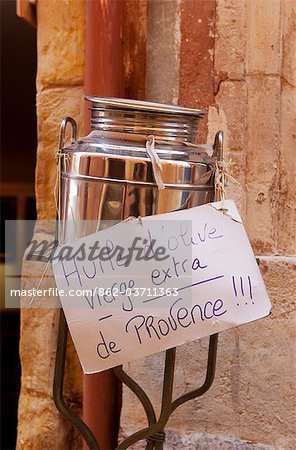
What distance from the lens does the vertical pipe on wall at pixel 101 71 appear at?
1.65 m

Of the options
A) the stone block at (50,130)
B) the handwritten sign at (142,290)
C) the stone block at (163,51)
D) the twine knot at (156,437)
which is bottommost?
the twine knot at (156,437)

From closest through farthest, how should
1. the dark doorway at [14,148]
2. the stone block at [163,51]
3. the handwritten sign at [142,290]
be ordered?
1. the handwritten sign at [142,290]
2. the stone block at [163,51]
3. the dark doorway at [14,148]

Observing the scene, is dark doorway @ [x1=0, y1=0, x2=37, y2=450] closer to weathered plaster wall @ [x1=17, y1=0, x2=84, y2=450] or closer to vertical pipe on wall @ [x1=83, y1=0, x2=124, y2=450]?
weathered plaster wall @ [x1=17, y1=0, x2=84, y2=450]

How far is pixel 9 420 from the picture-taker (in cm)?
383

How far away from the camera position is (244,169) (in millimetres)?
1636

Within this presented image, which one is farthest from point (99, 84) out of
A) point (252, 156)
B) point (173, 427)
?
point (173, 427)

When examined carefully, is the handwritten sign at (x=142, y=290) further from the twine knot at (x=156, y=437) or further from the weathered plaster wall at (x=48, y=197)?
the weathered plaster wall at (x=48, y=197)

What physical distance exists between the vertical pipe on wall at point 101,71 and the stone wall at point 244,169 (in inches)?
2.3

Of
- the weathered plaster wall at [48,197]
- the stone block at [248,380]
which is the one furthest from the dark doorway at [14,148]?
the stone block at [248,380]

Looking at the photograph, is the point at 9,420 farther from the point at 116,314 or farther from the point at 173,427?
the point at 116,314

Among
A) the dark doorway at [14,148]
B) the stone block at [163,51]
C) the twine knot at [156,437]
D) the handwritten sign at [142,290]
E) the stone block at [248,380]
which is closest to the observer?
the handwritten sign at [142,290]

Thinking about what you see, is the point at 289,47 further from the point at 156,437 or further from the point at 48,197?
the point at 156,437

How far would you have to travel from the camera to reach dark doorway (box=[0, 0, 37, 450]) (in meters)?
3.42

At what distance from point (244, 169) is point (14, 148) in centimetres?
426
